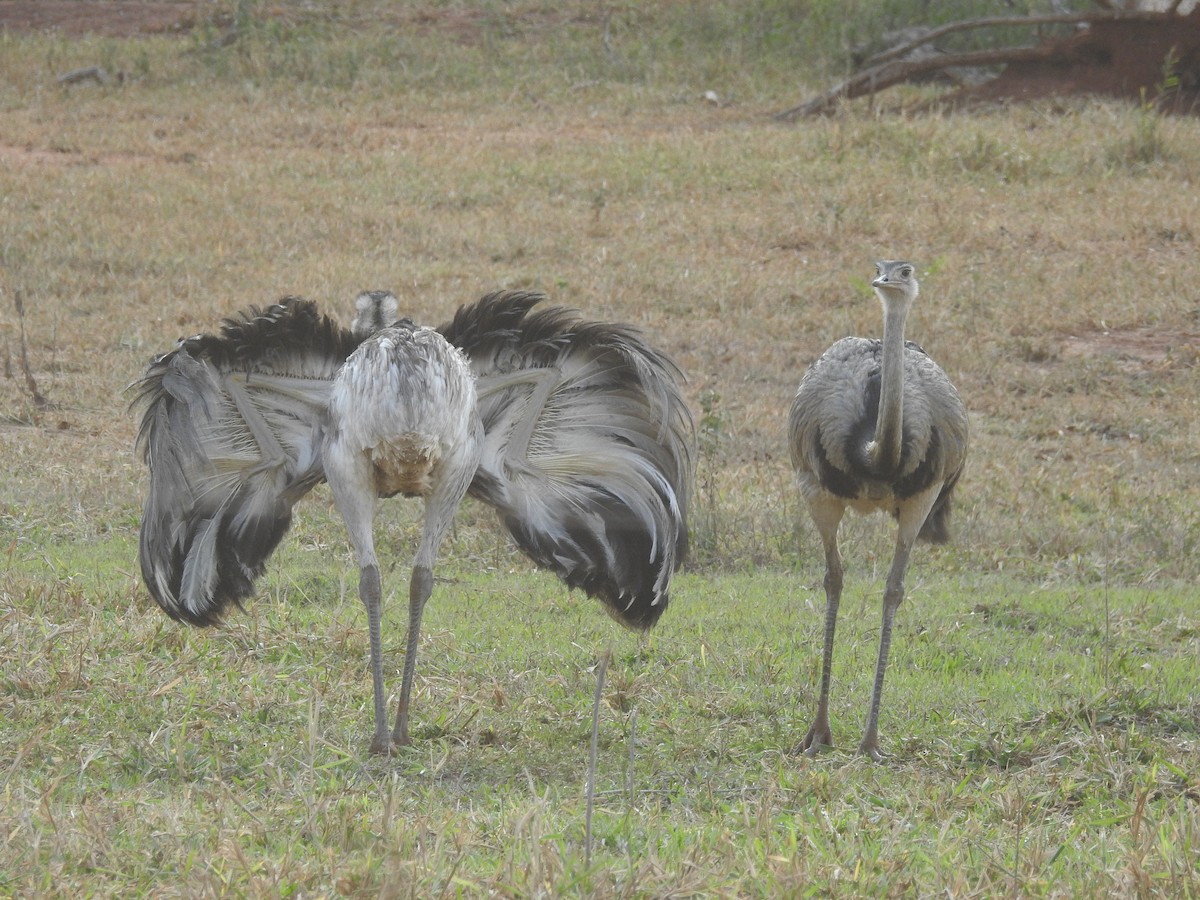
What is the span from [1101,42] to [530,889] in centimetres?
1570

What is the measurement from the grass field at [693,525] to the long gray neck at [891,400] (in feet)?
3.06

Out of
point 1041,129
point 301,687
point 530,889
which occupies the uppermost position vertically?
point 1041,129

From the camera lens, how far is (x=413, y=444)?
5102 mm

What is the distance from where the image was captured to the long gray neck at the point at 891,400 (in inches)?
213

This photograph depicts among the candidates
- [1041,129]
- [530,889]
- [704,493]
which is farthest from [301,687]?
[1041,129]

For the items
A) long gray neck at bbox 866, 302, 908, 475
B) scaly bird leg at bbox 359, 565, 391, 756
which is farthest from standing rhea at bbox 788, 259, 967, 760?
scaly bird leg at bbox 359, 565, 391, 756

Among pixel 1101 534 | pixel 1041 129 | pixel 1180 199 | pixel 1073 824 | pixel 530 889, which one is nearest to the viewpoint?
pixel 530 889

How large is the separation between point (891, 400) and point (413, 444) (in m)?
1.54

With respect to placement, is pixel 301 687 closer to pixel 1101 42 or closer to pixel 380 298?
pixel 380 298

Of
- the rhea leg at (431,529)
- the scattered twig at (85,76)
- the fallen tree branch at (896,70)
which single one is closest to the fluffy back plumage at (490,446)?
the rhea leg at (431,529)

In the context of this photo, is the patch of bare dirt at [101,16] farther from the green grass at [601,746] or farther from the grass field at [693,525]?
the green grass at [601,746]

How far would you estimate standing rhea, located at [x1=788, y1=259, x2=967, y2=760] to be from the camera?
5.49 metres

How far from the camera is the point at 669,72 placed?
20047 mm

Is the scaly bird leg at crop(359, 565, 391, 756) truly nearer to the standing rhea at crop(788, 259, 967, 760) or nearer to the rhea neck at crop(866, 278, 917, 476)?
the standing rhea at crop(788, 259, 967, 760)
